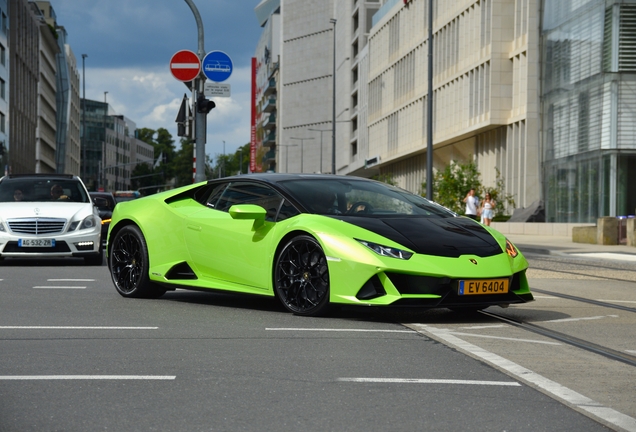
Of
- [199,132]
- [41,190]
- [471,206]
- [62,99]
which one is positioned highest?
[62,99]

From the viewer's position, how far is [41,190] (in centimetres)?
1827

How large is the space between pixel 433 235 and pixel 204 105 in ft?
44.4

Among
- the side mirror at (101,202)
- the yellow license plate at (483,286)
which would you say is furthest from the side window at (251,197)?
the side mirror at (101,202)

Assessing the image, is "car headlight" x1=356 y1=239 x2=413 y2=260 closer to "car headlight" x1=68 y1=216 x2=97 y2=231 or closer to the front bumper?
the front bumper

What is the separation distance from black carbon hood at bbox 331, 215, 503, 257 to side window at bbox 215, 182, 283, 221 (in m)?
0.79

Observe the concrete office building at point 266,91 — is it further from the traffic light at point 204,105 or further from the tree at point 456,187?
the traffic light at point 204,105

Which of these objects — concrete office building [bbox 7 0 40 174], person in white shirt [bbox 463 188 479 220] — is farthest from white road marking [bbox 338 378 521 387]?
concrete office building [bbox 7 0 40 174]

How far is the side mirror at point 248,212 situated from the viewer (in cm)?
953

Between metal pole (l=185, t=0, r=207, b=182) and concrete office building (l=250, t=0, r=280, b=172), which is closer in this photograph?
metal pole (l=185, t=0, r=207, b=182)

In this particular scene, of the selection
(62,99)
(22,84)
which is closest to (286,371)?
(22,84)

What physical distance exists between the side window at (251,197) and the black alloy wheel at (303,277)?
0.56 metres

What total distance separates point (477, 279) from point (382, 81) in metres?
73.1

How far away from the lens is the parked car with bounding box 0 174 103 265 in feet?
54.6

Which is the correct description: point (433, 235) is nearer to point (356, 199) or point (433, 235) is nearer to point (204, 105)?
point (356, 199)
